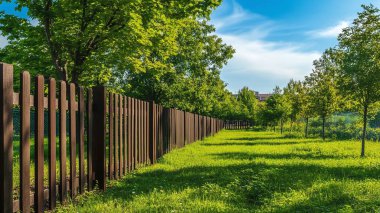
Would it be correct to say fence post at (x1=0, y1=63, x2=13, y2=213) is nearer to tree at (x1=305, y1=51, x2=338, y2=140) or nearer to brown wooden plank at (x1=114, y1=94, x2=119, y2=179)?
brown wooden plank at (x1=114, y1=94, x2=119, y2=179)

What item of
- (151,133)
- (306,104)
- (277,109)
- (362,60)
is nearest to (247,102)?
(277,109)

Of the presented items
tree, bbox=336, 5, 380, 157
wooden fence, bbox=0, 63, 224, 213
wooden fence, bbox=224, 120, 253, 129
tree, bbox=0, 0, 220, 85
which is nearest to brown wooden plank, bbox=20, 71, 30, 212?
wooden fence, bbox=0, 63, 224, 213

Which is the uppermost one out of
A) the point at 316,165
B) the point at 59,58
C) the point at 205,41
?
the point at 205,41

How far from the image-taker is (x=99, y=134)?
735 cm

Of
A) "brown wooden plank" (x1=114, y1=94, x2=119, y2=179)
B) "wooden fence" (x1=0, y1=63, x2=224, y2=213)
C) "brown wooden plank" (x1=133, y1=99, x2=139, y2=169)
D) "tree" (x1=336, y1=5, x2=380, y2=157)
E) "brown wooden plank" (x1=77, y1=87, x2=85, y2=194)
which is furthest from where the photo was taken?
"tree" (x1=336, y1=5, x2=380, y2=157)

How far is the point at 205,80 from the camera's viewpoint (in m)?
34.8

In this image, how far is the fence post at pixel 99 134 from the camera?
24.0 feet

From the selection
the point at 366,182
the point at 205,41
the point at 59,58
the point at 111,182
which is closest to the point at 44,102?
the point at 111,182

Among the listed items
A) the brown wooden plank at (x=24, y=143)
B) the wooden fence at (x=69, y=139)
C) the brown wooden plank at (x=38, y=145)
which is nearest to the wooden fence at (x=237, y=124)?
the wooden fence at (x=69, y=139)

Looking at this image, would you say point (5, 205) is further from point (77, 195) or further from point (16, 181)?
point (16, 181)

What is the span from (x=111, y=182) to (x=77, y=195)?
142 cm

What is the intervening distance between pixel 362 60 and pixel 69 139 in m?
12.6

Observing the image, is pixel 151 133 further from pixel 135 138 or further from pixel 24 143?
pixel 24 143

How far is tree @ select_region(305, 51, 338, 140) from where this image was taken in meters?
31.4
